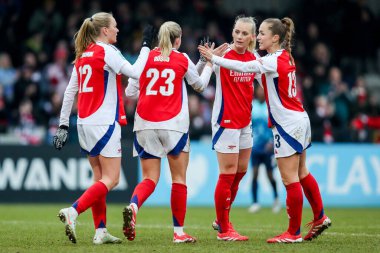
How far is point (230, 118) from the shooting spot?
10.6 m

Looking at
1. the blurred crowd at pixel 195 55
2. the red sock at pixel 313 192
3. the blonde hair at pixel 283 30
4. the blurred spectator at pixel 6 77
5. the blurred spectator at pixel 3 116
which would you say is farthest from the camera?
the blurred spectator at pixel 6 77

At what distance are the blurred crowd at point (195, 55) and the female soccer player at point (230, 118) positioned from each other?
888 cm

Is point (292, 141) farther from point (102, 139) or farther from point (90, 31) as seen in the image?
point (90, 31)

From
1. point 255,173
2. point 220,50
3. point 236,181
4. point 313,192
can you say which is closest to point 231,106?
point 220,50

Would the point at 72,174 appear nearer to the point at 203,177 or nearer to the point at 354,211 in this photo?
the point at 203,177

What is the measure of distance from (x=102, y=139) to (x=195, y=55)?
12432 millimetres

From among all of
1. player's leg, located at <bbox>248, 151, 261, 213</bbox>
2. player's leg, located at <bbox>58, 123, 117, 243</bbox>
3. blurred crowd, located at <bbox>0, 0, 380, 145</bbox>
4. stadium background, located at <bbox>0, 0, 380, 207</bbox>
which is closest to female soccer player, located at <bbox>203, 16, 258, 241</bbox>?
player's leg, located at <bbox>58, 123, 117, 243</bbox>

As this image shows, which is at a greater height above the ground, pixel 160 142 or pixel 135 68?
pixel 135 68

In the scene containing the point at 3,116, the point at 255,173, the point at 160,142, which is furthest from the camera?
the point at 3,116

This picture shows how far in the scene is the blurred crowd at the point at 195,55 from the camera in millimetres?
20016

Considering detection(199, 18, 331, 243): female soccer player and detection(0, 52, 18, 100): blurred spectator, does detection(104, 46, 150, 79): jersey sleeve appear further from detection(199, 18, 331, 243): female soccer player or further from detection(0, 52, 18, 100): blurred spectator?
detection(0, 52, 18, 100): blurred spectator

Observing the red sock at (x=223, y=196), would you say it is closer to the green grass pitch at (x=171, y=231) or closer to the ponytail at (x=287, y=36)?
the green grass pitch at (x=171, y=231)


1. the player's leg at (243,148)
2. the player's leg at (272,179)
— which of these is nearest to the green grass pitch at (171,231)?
the player's leg at (272,179)

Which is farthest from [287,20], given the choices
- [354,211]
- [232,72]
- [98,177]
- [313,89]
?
[313,89]
